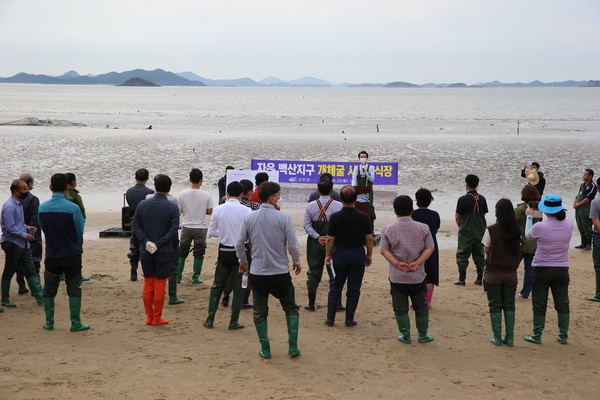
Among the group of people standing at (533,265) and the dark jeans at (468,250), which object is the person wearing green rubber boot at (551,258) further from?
the dark jeans at (468,250)

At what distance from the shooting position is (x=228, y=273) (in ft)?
26.3

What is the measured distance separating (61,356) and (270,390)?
94.2 inches

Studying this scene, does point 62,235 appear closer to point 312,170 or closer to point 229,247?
point 229,247

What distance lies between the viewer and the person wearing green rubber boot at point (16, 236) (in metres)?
8.51

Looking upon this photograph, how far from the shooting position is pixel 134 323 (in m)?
8.34

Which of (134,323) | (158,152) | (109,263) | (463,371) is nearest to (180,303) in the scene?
(134,323)

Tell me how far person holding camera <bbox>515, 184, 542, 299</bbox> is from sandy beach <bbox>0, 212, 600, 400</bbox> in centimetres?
39

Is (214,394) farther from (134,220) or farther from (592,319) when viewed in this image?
(592,319)

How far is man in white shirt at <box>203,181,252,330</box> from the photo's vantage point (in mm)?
7879

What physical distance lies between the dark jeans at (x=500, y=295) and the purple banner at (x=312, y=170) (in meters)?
8.40

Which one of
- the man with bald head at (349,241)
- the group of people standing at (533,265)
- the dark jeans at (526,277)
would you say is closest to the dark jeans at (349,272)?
the man with bald head at (349,241)

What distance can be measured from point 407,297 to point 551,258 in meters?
1.63

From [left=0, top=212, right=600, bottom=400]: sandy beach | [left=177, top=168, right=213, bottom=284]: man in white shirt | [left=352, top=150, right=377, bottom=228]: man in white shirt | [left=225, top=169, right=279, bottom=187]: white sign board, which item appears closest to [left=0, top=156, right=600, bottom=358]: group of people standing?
[left=0, top=212, right=600, bottom=400]: sandy beach

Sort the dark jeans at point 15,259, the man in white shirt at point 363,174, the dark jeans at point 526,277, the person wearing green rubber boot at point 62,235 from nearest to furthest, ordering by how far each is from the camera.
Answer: the person wearing green rubber boot at point 62,235 → the dark jeans at point 15,259 → the dark jeans at point 526,277 → the man in white shirt at point 363,174
